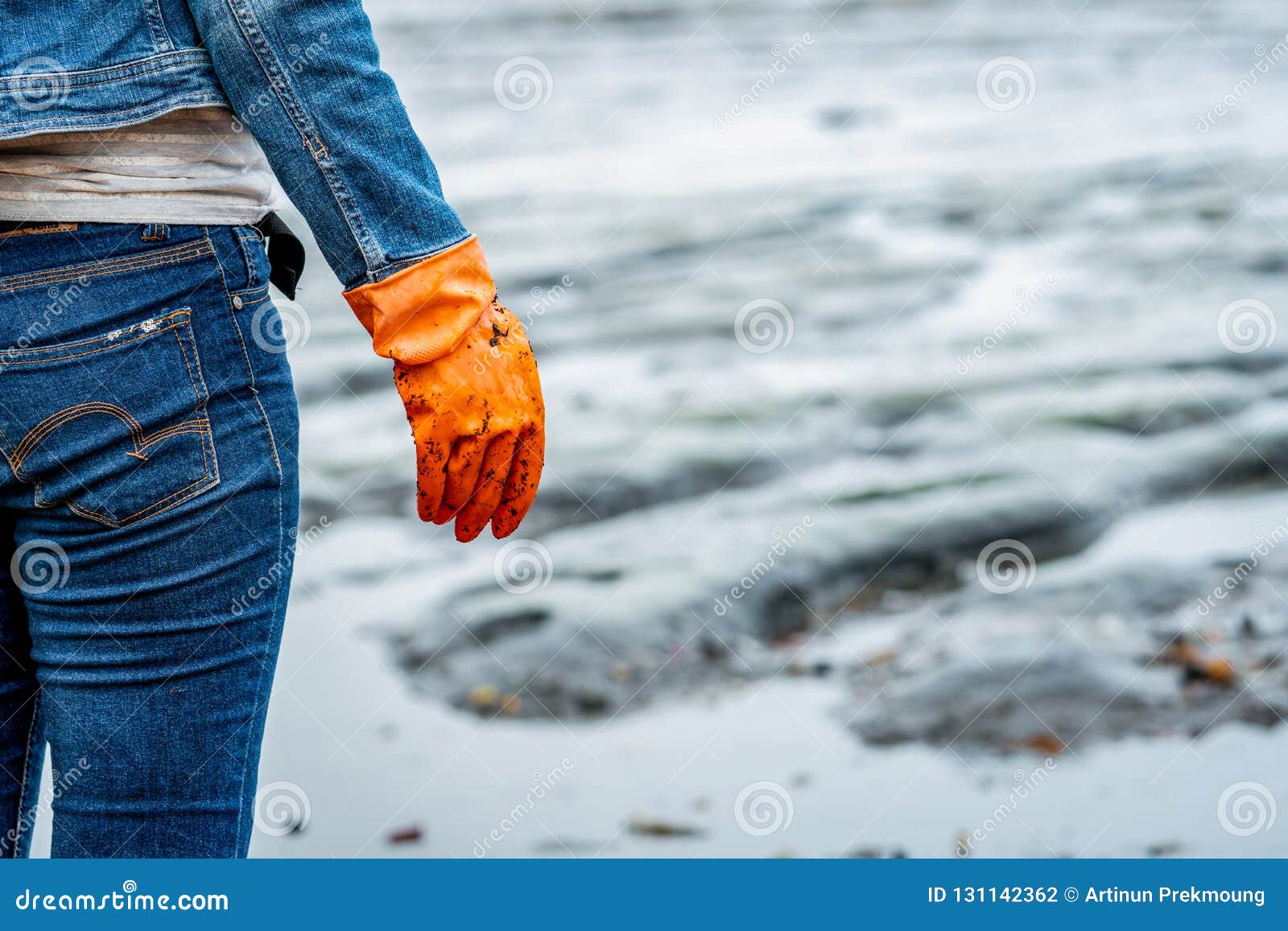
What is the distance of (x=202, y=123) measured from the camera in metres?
1.32

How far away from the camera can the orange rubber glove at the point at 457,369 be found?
136 cm

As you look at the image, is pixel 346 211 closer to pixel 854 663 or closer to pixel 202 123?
pixel 202 123

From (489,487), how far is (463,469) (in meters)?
0.06

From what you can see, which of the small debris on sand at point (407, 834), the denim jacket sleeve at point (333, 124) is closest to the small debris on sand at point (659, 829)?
the small debris on sand at point (407, 834)

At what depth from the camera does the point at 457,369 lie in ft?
4.56

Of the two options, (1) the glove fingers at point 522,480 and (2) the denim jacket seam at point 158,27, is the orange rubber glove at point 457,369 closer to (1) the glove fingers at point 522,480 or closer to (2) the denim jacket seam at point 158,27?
(1) the glove fingers at point 522,480

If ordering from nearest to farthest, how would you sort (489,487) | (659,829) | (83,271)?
(83,271) → (489,487) → (659,829)

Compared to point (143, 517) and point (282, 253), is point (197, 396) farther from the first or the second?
point (282, 253)


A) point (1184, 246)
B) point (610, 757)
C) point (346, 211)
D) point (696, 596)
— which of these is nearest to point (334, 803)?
point (610, 757)

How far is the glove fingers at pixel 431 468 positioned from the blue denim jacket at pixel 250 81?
208mm

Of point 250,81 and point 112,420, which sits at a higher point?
point 250,81

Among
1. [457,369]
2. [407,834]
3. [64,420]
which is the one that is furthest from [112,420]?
[407,834]

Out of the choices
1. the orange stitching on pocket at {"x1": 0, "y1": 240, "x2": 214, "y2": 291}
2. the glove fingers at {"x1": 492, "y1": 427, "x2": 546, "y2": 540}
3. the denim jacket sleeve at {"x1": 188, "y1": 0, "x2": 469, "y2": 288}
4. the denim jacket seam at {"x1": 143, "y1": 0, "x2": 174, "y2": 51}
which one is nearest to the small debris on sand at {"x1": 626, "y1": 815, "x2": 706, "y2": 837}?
the glove fingers at {"x1": 492, "y1": 427, "x2": 546, "y2": 540}

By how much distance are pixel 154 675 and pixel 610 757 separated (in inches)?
64.2
